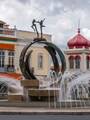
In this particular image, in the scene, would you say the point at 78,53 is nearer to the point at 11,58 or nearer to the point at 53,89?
the point at 11,58

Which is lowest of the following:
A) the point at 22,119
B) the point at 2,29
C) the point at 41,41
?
the point at 22,119

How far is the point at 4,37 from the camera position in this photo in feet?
177

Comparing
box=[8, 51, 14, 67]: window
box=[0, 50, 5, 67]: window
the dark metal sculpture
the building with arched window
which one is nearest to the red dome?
the building with arched window

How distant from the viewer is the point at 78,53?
6819 centimetres

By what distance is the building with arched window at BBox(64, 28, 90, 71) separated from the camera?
224ft

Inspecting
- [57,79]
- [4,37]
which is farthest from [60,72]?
[4,37]

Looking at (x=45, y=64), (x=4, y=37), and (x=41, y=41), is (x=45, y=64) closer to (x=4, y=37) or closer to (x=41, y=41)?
A: (x=4, y=37)

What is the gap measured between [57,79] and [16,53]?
1033 inches

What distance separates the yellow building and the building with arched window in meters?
11.6

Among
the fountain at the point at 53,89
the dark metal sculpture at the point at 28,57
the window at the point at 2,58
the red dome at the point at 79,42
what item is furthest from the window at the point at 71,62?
the dark metal sculpture at the point at 28,57

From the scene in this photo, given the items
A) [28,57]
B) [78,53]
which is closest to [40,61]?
[78,53]

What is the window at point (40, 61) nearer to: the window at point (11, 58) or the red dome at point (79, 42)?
the window at point (11, 58)

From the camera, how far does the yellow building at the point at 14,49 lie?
54.0m

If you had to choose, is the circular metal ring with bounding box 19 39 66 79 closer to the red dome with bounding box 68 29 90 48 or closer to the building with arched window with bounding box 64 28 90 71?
the building with arched window with bounding box 64 28 90 71
